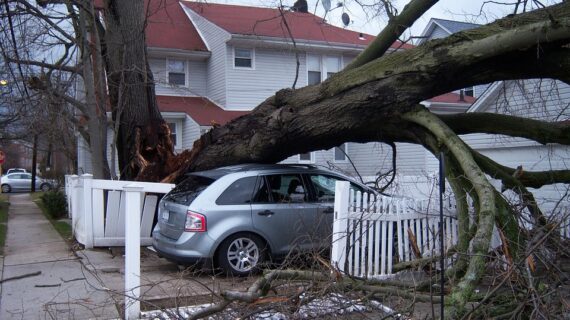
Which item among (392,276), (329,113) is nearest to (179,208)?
(329,113)

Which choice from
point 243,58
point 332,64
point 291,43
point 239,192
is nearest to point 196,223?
point 239,192

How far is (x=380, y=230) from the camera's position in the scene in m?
7.28

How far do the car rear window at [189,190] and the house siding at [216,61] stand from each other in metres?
13.0

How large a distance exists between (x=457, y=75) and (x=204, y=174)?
12.6 feet

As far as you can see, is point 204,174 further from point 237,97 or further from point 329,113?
point 237,97

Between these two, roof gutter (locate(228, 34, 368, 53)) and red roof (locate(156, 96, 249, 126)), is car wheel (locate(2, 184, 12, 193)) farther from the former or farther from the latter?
roof gutter (locate(228, 34, 368, 53))

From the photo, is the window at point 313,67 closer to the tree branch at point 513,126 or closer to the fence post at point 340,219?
the tree branch at point 513,126

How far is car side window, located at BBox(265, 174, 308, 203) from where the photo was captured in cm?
844

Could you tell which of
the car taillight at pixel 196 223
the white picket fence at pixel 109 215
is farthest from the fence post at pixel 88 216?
the car taillight at pixel 196 223

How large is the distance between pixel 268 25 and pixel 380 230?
17150 millimetres

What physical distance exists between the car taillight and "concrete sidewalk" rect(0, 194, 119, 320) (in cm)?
139

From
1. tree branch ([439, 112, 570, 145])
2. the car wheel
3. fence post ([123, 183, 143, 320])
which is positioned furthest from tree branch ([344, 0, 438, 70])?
the car wheel

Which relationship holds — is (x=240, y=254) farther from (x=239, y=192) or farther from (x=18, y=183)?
(x=18, y=183)

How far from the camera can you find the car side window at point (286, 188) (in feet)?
27.7
